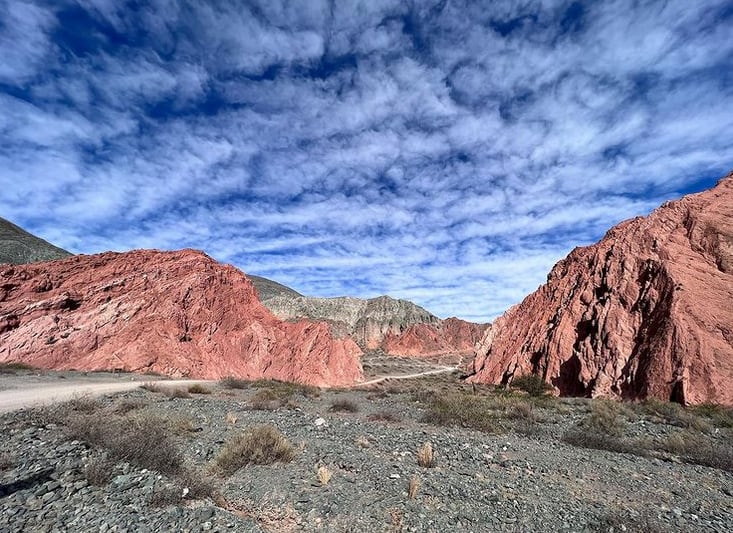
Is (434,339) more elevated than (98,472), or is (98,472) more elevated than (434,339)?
(434,339)

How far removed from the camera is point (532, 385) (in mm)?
31547

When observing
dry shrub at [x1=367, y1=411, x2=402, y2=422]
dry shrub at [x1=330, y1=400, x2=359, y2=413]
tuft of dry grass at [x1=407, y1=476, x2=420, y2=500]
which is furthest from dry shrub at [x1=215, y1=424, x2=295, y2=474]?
dry shrub at [x1=330, y1=400, x2=359, y2=413]

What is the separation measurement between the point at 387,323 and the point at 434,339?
15.7m

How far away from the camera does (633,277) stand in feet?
102

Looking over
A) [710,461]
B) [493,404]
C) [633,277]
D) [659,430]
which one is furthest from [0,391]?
[633,277]

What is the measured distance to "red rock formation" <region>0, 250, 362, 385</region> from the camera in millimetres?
33656

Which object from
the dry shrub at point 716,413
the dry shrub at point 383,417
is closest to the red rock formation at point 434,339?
the dry shrub at point 716,413

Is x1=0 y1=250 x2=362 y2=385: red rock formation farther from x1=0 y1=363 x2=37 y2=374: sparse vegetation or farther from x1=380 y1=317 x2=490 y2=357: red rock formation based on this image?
x1=380 y1=317 x2=490 y2=357: red rock formation

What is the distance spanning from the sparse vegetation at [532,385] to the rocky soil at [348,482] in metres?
18.7

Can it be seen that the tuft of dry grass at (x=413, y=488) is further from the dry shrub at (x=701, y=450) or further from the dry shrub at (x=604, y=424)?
the dry shrub at (x=604, y=424)

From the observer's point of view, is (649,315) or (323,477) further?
(649,315)

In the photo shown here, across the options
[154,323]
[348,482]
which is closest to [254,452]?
[348,482]

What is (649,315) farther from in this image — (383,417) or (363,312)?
(363,312)

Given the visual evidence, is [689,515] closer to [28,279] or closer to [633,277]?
[633,277]
